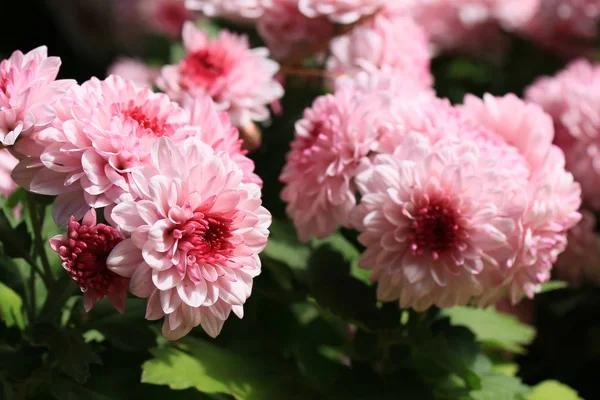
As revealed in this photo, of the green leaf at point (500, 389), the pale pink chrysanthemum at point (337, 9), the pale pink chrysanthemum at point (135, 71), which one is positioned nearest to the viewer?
the green leaf at point (500, 389)

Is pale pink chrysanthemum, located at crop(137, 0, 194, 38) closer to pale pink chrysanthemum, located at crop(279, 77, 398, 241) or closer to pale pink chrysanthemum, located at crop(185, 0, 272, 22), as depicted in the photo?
pale pink chrysanthemum, located at crop(185, 0, 272, 22)

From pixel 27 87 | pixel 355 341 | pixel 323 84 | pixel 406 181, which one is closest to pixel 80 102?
pixel 27 87

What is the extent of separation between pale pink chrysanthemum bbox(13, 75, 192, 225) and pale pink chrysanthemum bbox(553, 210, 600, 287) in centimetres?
67

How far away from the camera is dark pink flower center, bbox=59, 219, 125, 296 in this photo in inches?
19.9

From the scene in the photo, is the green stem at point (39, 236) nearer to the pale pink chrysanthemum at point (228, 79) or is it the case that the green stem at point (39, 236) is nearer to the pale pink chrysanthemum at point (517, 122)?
the pale pink chrysanthemum at point (228, 79)

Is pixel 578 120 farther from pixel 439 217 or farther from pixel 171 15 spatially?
pixel 171 15

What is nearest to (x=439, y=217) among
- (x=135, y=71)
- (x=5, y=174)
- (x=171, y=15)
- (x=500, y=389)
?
(x=500, y=389)

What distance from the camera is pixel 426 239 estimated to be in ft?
1.98

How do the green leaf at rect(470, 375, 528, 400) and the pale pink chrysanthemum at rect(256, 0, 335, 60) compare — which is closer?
the green leaf at rect(470, 375, 528, 400)

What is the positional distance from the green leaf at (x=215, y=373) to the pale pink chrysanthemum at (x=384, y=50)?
0.36 meters

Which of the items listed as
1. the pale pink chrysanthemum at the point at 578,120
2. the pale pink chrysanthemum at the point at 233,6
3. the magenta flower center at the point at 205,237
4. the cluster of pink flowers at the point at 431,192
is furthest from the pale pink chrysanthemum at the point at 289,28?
the magenta flower center at the point at 205,237

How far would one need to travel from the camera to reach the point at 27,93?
0.53 m

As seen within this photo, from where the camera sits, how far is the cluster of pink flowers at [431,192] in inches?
23.5

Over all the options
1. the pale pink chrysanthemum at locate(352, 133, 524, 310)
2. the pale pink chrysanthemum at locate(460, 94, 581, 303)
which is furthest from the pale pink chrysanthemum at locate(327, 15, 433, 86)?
the pale pink chrysanthemum at locate(352, 133, 524, 310)
